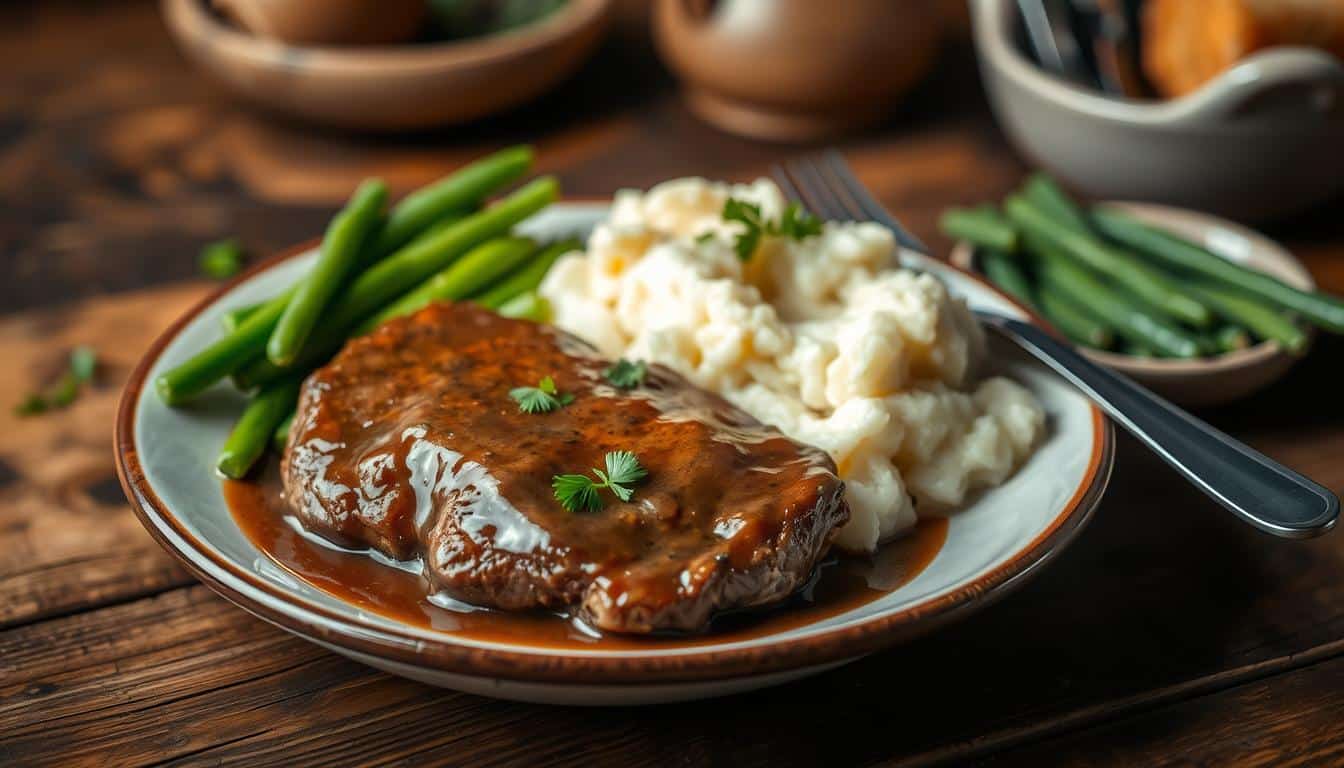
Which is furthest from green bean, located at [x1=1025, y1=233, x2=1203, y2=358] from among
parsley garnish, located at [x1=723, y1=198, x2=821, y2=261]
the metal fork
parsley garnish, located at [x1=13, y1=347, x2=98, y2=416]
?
parsley garnish, located at [x1=13, y1=347, x2=98, y2=416]

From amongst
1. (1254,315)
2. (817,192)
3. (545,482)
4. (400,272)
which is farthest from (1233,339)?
(400,272)

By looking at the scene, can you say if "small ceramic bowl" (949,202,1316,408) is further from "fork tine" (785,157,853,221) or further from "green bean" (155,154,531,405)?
"green bean" (155,154,531,405)

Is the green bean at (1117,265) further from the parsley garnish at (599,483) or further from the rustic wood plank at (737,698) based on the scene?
the parsley garnish at (599,483)

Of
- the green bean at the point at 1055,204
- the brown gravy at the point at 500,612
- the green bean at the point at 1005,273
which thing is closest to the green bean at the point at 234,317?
the brown gravy at the point at 500,612

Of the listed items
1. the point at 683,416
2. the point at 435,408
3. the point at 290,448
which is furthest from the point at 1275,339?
the point at 290,448

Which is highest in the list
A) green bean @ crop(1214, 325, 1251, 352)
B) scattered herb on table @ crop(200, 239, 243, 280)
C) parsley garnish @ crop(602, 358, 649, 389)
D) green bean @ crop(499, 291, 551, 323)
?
parsley garnish @ crop(602, 358, 649, 389)

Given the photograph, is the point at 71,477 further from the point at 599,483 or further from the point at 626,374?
the point at 599,483
